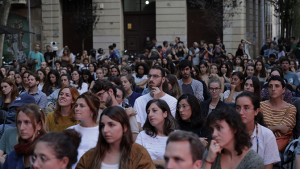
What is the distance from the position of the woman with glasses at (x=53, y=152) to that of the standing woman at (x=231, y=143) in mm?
1312

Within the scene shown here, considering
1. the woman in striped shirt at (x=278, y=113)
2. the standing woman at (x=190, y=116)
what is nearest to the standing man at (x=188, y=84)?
the woman in striped shirt at (x=278, y=113)

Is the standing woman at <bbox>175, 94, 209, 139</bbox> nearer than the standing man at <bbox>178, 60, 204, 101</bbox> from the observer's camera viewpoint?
Yes

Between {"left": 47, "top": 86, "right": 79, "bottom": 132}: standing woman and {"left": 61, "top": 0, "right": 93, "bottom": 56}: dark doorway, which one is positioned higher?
{"left": 61, "top": 0, "right": 93, "bottom": 56}: dark doorway

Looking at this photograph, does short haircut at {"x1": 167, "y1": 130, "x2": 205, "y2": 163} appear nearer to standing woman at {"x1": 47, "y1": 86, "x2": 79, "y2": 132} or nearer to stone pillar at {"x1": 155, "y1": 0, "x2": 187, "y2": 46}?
standing woman at {"x1": 47, "y1": 86, "x2": 79, "y2": 132}

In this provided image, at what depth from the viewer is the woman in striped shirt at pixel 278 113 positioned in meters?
6.07

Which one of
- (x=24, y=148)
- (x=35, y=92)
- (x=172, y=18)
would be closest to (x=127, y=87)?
(x=35, y=92)

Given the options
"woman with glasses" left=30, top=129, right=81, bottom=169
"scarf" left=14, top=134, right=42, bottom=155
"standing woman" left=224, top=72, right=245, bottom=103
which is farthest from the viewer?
"standing woman" left=224, top=72, right=245, bottom=103

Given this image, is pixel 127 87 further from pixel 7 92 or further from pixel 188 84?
pixel 7 92

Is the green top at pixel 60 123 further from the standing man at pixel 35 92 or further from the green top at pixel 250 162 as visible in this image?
the standing man at pixel 35 92

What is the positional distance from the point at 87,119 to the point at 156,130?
0.90 meters

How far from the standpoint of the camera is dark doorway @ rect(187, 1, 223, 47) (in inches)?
1044

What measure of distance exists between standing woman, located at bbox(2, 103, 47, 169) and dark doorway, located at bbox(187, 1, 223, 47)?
22.7 metres

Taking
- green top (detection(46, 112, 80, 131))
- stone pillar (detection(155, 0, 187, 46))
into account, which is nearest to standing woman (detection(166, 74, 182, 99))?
green top (detection(46, 112, 80, 131))

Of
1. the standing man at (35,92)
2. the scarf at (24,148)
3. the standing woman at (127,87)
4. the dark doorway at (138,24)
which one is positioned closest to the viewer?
the scarf at (24,148)
